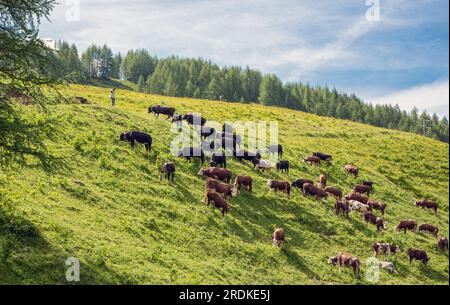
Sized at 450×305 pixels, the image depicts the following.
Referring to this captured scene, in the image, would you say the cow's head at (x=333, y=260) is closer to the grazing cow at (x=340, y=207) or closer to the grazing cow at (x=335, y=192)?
the grazing cow at (x=340, y=207)

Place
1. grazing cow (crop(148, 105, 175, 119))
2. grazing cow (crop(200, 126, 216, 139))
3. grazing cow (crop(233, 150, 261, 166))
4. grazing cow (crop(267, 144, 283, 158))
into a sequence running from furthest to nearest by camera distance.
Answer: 1. grazing cow (crop(148, 105, 175, 119))
2. grazing cow (crop(267, 144, 283, 158))
3. grazing cow (crop(200, 126, 216, 139))
4. grazing cow (crop(233, 150, 261, 166))

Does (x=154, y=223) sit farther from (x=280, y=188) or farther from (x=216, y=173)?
(x=280, y=188)

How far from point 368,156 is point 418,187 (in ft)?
29.4

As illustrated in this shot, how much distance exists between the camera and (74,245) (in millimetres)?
16906

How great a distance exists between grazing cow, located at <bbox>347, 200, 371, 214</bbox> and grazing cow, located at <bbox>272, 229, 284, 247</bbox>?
10.4 m

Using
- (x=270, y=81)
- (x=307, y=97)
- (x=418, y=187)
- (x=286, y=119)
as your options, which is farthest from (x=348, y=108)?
(x=418, y=187)

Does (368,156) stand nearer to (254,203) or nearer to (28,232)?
(254,203)

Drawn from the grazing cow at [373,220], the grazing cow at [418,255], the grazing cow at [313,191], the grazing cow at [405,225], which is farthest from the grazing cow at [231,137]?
the grazing cow at [418,255]

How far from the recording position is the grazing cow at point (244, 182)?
2941 cm

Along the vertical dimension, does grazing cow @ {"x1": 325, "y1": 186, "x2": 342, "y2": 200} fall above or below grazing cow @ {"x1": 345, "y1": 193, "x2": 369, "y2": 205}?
above

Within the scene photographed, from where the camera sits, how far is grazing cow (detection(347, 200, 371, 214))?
32.2 metres

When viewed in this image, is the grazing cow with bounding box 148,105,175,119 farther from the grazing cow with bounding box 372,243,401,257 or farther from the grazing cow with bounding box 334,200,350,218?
the grazing cow with bounding box 372,243,401,257

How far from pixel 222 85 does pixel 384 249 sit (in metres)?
124

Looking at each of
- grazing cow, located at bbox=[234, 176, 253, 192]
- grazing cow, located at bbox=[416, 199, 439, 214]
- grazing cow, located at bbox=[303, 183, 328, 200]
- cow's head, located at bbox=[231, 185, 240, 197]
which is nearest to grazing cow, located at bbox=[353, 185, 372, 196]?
grazing cow, located at bbox=[303, 183, 328, 200]
